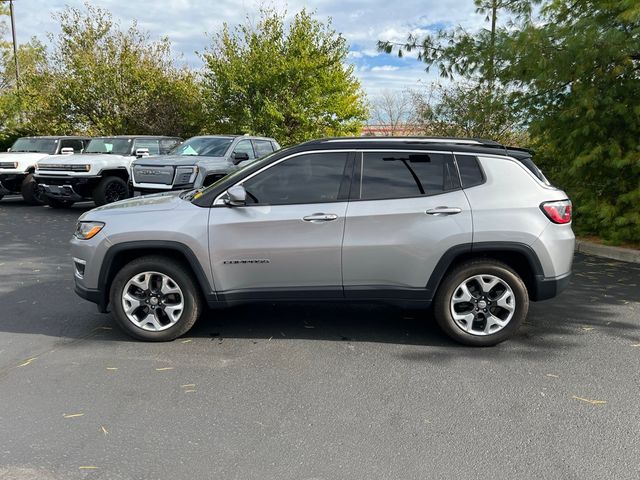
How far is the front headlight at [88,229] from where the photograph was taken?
4.39m

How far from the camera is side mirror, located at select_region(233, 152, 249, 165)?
36.7ft

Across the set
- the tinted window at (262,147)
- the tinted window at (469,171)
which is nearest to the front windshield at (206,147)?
the tinted window at (262,147)

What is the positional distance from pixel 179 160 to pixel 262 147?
7.96 feet

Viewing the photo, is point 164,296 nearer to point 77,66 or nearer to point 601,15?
point 601,15

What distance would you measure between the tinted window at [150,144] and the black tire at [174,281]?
10059mm

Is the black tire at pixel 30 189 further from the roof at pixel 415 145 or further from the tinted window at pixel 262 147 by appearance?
the roof at pixel 415 145

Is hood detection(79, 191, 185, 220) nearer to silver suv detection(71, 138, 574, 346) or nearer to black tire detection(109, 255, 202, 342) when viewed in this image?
silver suv detection(71, 138, 574, 346)


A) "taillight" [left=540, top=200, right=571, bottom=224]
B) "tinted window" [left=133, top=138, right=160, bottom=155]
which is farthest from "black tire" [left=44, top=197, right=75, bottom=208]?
"taillight" [left=540, top=200, right=571, bottom=224]

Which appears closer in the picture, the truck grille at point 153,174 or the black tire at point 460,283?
the black tire at point 460,283

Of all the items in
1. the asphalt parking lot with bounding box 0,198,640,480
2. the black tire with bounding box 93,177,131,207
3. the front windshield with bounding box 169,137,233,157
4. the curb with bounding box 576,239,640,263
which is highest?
the front windshield with bounding box 169,137,233,157

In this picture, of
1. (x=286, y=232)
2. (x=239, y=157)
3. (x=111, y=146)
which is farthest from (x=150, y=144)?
(x=286, y=232)

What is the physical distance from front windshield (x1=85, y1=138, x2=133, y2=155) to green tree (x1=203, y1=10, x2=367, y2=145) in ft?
21.4

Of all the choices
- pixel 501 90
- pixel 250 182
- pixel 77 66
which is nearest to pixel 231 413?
pixel 250 182

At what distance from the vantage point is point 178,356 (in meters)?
4.17
